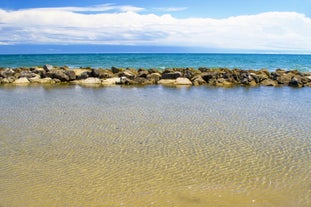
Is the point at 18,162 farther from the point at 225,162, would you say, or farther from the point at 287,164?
the point at 287,164

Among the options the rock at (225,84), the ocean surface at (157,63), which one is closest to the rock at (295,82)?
the rock at (225,84)

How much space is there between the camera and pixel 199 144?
9.59m

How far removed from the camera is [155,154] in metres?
8.70

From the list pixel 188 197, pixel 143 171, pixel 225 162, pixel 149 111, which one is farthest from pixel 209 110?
pixel 188 197

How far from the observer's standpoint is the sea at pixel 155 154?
20.9ft

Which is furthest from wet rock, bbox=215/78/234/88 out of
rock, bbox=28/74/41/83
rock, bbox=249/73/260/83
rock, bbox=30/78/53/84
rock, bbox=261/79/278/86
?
rock, bbox=28/74/41/83

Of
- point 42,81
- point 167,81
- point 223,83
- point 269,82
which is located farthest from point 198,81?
point 42,81

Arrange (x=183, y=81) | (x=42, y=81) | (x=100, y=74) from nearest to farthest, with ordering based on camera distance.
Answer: (x=183, y=81), (x=42, y=81), (x=100, y=74)

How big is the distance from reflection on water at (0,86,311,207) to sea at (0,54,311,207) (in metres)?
0.03

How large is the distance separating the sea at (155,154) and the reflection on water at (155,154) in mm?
26

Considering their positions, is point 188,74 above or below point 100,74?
above

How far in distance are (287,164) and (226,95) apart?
38.2ft

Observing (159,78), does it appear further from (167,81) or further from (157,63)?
(157,63)

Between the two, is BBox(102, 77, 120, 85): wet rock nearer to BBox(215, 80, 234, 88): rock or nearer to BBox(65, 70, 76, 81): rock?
BBox(65, 70, 76, 81): rock
